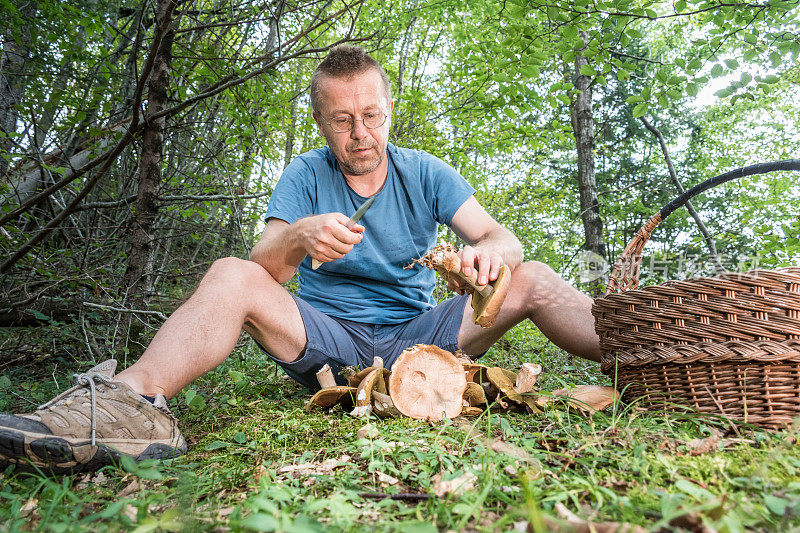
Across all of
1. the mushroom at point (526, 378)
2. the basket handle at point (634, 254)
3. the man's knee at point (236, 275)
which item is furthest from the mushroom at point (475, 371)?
the man's knee at point (236, 275)

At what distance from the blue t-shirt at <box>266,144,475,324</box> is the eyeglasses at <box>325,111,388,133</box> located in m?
0.29

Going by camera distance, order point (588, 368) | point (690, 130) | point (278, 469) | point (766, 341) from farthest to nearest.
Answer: point (690, 130), point (588, 368), point (766, 341), point (278, 469)

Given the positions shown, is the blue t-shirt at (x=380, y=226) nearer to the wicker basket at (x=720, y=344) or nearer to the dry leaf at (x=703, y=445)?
the wicker basket at (x=720, y=344)

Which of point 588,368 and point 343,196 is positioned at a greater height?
point 343,196

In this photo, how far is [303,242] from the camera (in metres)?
1.89

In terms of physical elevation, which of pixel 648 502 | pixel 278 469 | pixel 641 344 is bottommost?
pixel 278 469

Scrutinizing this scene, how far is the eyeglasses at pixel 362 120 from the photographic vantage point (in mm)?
2420

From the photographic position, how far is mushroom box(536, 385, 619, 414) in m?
1.68

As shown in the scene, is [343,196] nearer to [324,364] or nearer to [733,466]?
[324,364]

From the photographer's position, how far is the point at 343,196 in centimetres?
262

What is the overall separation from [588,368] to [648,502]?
271 cm

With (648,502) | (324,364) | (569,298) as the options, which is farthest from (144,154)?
(648,502)

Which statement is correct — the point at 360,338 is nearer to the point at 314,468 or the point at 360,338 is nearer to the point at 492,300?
the point at 492,300

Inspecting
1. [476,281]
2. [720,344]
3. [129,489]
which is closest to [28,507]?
[129,489]
